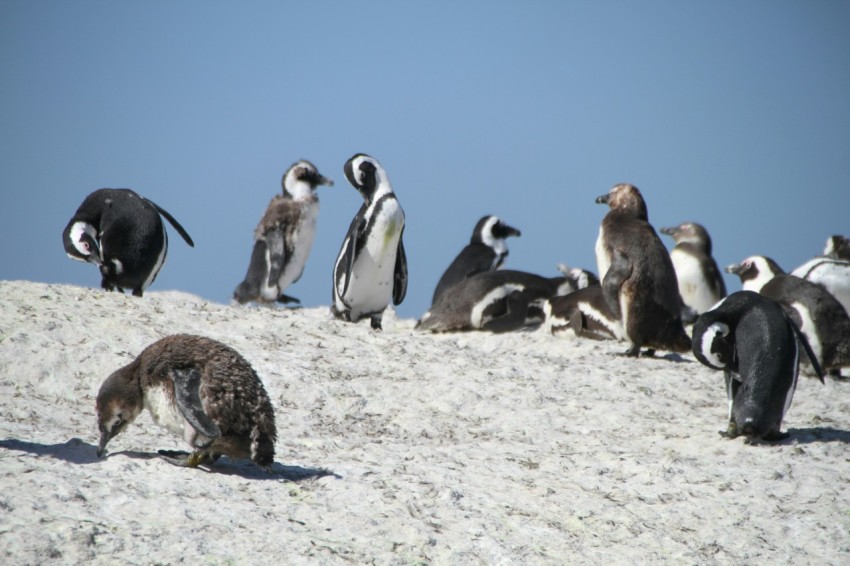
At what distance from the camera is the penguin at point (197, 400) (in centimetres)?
421

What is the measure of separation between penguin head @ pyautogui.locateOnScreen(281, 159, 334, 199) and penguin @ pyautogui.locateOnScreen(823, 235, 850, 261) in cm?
684

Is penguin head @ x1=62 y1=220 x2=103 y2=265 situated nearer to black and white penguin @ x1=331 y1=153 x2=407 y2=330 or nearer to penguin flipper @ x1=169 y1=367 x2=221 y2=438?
black and white penguin @ x1=331 y1=153 x2=407 y2=330

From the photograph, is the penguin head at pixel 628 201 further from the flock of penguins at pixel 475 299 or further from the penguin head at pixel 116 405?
the penguin head at pixel 116 405

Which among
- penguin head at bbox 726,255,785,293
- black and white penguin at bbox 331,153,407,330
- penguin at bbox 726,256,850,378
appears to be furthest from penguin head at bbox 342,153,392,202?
penguin head at bbox 726,255,785,293

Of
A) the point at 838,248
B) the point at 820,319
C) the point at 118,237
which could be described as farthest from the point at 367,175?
the point at 838,248

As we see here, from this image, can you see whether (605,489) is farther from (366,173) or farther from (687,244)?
(687,244)

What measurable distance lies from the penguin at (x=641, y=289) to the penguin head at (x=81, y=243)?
183 inches

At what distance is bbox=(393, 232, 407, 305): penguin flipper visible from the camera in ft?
33.0

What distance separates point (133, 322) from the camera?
23.1 ft

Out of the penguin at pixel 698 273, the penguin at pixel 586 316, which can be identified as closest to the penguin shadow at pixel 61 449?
the penguin at pixel 586 316

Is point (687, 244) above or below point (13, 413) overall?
above

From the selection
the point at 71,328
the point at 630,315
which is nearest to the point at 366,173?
the point at 630,315

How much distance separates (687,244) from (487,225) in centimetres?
316

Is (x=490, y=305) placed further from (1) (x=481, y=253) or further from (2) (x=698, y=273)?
(1) (x=481, y=253)
